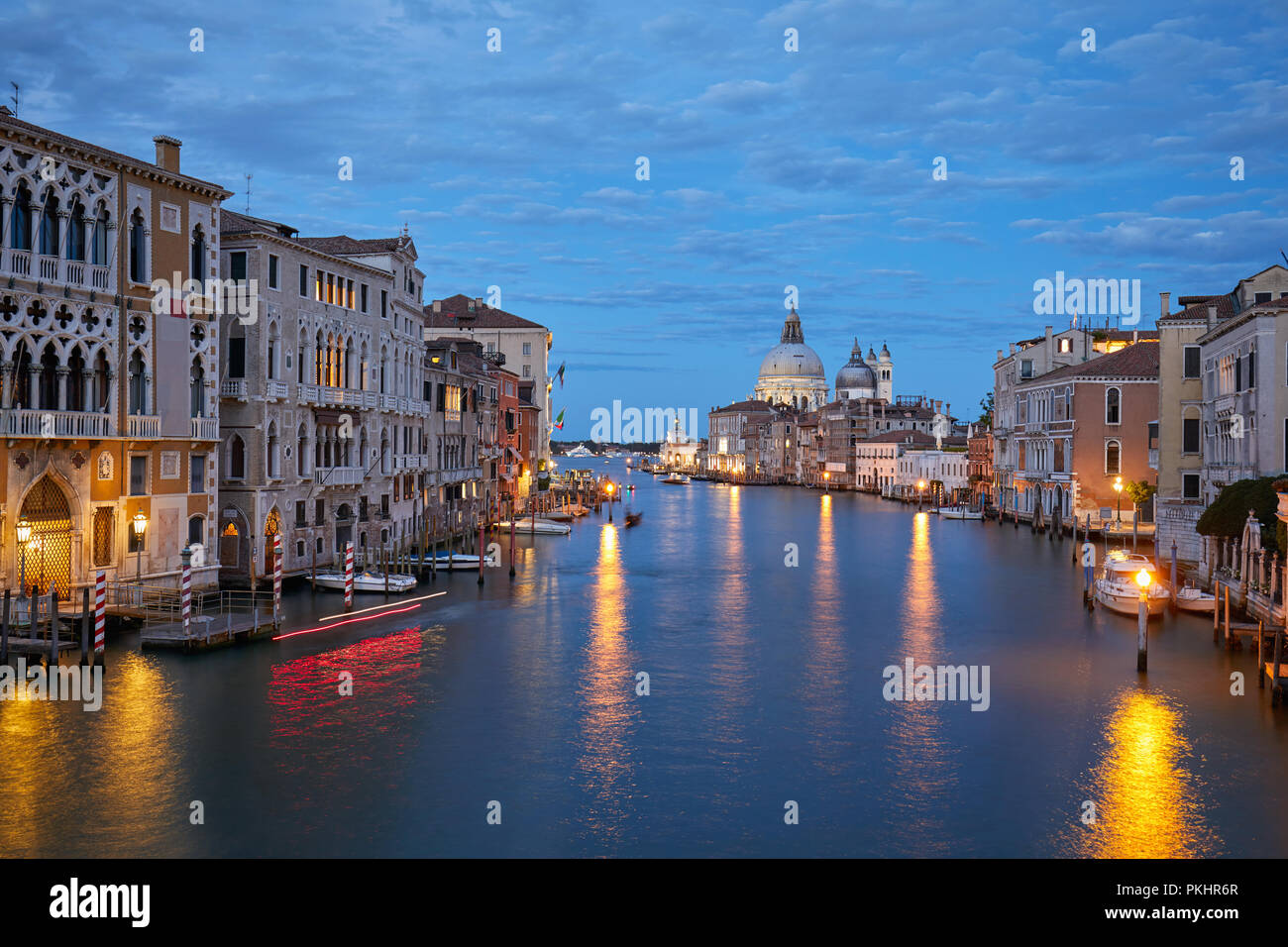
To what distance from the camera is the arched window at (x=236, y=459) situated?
29.0 meters

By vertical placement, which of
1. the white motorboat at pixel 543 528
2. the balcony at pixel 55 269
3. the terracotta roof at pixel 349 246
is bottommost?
the white motorboat at pixel 543 528

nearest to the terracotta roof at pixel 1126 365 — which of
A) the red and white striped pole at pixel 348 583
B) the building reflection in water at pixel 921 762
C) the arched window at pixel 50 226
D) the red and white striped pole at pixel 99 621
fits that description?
the building reflection in water at pixel 921 762

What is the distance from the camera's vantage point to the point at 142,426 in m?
24.2

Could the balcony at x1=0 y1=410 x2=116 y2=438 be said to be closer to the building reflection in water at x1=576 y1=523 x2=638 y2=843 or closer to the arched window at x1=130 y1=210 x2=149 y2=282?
the arched window at x1=130 y1=210 x2=149 y2=282

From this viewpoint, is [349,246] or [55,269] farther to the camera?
[349,246]

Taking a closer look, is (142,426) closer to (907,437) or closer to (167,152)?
(167,152)

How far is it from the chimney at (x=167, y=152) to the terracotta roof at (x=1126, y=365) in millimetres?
45731

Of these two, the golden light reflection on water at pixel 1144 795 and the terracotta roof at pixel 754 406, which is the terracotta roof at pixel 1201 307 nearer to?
the golden light reflection on water at pixel 1144 795

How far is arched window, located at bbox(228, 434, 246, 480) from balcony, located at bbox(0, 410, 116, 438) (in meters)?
5.56

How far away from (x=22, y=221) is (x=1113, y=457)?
51.1 meters

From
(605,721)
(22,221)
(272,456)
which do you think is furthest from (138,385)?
(605,721)

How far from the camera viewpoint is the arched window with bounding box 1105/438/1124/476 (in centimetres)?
5597

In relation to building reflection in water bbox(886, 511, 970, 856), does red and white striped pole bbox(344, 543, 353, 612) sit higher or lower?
higher

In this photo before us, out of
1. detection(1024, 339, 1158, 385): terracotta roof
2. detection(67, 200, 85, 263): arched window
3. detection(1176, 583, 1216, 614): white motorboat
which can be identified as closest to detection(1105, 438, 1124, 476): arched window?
detection(1024, 339, 1158, 385): terracotta roof
